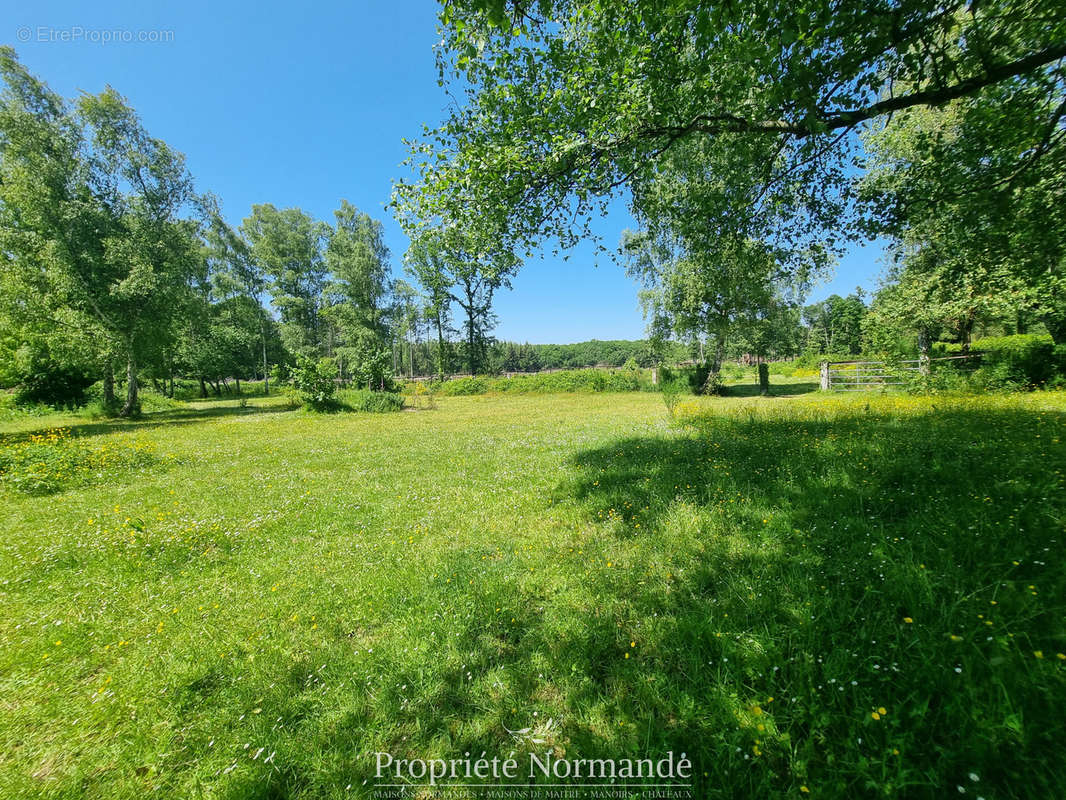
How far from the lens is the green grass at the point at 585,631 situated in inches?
83.8

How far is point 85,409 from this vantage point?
22562mm

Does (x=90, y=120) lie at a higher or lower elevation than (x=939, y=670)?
higher

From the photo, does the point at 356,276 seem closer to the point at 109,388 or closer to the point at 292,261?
the point at 292,261

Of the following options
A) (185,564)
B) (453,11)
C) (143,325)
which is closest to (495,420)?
(185,564)

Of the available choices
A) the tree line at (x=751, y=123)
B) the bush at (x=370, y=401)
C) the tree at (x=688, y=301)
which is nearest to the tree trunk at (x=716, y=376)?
the tree at (x=688, y=301)

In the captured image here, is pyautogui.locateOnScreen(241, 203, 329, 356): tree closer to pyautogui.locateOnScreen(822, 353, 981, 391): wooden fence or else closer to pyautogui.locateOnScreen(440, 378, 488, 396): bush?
pyautogui.locateOnScreen(440, 378, 488, 396): bush

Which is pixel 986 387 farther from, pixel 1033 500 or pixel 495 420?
pixel 495 420

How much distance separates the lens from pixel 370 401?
83.2 ft

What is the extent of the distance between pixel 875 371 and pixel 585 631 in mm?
26614

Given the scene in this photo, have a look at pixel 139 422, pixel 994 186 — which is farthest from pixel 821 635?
pixel 139 422

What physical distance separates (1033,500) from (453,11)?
29.6 ft

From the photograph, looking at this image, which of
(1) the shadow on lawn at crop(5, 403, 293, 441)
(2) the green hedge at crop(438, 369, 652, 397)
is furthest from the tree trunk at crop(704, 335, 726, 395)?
(1) the shadow on lawn at crop(5, 403, 293, 441)

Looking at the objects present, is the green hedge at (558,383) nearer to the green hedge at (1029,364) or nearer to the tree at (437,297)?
the tree at (437,297)

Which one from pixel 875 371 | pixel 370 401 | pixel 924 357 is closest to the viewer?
pixel 924 357
